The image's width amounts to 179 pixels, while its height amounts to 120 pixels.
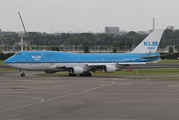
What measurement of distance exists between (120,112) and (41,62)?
3096cm

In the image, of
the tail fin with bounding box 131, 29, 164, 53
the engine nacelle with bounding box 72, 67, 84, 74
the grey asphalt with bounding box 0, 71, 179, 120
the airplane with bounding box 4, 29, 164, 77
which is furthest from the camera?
the tail fin with bounding box 131, 29, 164, 53

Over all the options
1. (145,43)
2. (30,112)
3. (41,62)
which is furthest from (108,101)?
(145,43)

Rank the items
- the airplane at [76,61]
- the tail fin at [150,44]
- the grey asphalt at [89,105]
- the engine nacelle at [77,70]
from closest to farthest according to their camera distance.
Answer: the grey asphalt at [89,105] < the airplane at [76,61] < the engine nacelle at [77,70] < the tail fin at [150,44]

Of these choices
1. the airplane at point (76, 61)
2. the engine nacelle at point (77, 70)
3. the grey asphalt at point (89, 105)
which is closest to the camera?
the grey asphalt at point (89, 105)

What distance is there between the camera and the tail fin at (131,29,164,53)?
2181 inches

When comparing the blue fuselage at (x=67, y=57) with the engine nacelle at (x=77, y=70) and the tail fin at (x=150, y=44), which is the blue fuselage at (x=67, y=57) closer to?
the tail fin at (x=150, y=44)

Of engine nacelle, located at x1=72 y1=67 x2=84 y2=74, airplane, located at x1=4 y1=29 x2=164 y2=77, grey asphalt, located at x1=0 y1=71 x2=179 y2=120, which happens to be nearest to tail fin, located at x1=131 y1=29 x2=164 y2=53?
airplane, located at x1=4 y1=29 x2=164 y2=77

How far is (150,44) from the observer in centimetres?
5600

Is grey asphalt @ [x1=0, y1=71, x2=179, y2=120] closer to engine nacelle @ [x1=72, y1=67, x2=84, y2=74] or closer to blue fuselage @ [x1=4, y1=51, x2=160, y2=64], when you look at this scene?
blue fuselage @ [x1=4, y1=51, x2=160, y2=64]

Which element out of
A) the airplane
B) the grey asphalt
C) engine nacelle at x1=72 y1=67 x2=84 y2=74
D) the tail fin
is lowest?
the grey asphalt

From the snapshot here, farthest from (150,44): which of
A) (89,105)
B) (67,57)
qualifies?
(89,105)

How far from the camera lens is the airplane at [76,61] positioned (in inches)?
1906

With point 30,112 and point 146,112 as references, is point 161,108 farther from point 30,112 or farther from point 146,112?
point 30,112

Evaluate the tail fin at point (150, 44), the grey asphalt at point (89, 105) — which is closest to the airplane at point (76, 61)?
the tail fin at point (150, 44)
